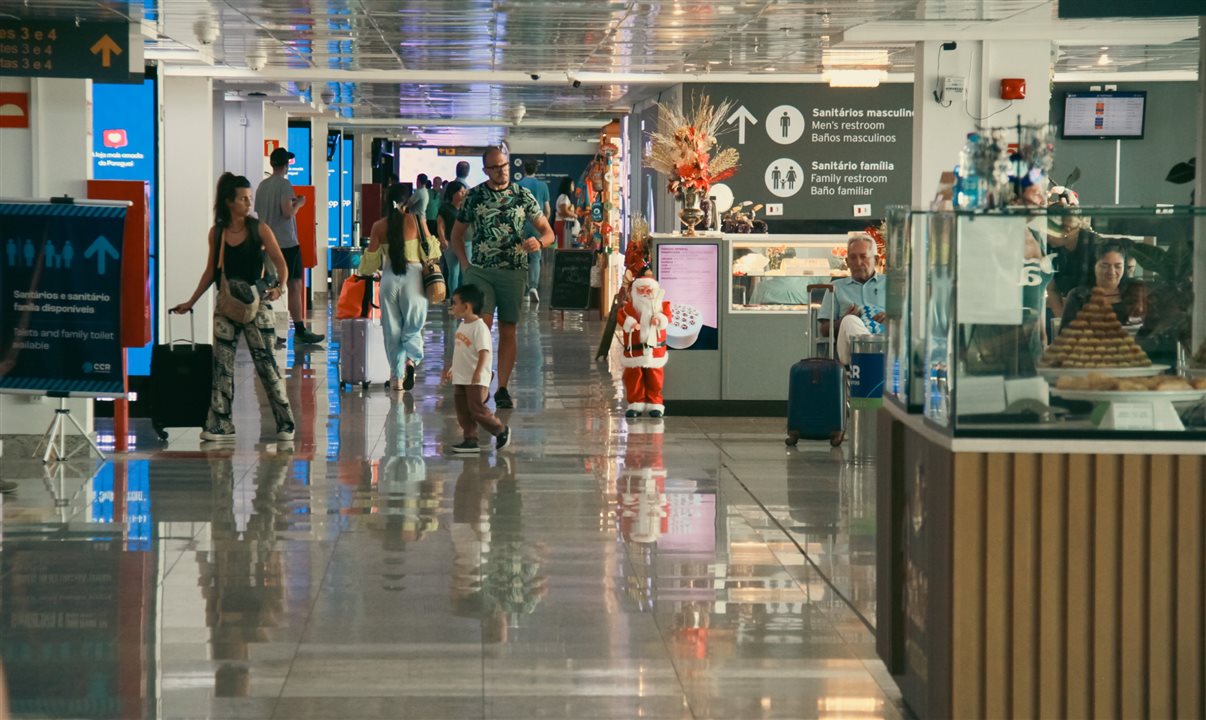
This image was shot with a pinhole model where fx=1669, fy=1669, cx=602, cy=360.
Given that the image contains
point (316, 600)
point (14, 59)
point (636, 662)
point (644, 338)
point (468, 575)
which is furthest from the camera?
point (644, 338)

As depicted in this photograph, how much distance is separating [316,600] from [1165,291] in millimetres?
2856

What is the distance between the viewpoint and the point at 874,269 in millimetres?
8828

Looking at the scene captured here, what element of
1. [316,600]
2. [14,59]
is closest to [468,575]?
[316,600]

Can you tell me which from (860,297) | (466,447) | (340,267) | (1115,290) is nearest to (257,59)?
(466,447)

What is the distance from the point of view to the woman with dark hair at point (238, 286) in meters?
8.99

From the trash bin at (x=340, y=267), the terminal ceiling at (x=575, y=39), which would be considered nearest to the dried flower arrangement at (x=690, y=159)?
the terminal ceiling at (x=575, y=39)

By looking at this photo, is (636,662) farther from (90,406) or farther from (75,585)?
(90,406)

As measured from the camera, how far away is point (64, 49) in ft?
29.0

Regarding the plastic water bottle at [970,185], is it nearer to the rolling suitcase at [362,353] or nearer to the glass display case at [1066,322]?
the glass display case at [1066,322]

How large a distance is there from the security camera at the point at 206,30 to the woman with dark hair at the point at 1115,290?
793 centimetres

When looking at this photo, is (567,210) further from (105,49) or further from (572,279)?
(105,49)

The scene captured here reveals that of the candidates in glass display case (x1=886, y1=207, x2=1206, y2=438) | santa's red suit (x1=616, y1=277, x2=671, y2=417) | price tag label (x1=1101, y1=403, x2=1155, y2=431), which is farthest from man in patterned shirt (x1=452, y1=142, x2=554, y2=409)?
price tag label (x1=1101, y1=403, x2=1155, y2=431)

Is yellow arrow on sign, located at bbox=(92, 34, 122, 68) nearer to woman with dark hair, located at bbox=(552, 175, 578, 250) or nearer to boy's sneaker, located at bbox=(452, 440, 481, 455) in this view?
boy's sneaker, located at bbox=(452, 440, 481, 455)

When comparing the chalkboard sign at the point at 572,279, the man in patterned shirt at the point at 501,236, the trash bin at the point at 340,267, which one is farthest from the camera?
the trash bin at the point at 340,267
